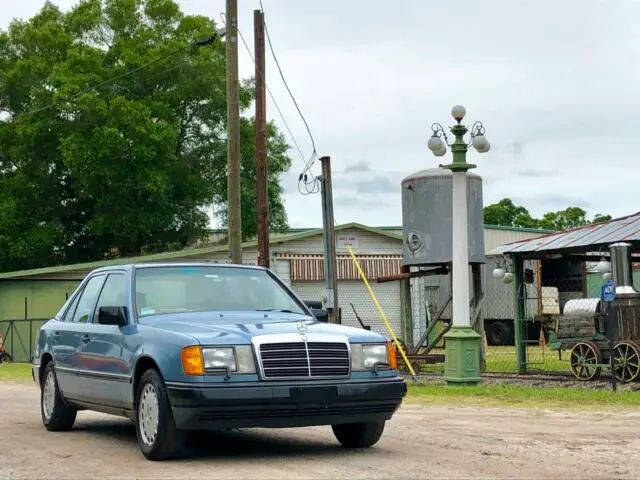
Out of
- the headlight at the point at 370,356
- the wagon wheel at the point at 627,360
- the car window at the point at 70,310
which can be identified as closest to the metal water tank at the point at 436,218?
the wagon wheel at the point at 627,360

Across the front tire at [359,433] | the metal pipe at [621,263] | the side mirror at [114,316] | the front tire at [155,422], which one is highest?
the metal pipe at [621,263]

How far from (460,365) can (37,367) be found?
7800mm

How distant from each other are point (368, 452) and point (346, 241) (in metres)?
26.1

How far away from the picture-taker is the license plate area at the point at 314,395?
871 centimetres

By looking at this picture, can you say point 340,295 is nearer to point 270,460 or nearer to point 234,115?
point 234,115

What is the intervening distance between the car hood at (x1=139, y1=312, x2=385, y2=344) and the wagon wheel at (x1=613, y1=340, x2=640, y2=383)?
33.4 feet

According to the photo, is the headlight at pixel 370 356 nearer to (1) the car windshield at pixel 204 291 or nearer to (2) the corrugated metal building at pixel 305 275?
(1) the car windshield at pixel 204 291

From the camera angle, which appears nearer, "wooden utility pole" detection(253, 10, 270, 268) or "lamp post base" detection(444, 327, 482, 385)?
"lamp post base" detection(444, 327, 482, 385)

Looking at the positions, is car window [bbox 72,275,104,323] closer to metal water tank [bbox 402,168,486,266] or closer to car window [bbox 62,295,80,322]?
car window [bbox 62,295,80,322]

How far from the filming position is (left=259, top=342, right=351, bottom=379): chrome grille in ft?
28.7

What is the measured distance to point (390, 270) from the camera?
1404 inches

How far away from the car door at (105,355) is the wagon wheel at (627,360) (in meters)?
10.6

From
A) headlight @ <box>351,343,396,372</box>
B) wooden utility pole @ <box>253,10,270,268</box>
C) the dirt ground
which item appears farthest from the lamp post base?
headlight @ <box>351,343,396,372</box>

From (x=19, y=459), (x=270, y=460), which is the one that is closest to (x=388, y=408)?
(x=270, y=460)
